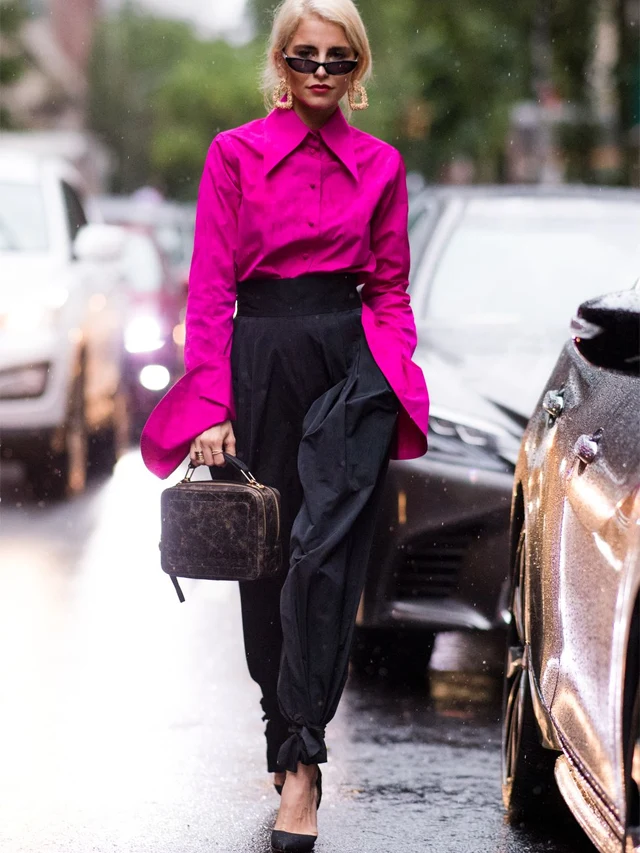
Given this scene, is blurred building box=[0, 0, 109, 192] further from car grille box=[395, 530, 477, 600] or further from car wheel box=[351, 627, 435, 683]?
car grille box=[395, 530, 477, 600]

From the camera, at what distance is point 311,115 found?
450cm

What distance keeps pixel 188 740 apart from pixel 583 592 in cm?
214

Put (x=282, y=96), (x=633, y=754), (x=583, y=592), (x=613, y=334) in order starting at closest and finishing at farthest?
(x=633, y=754) → (x=613, y=334) → (x=583, y=592) → (x=282, y=96)

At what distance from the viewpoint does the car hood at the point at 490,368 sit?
6152 mm

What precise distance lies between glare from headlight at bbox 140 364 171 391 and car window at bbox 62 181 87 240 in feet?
5.07

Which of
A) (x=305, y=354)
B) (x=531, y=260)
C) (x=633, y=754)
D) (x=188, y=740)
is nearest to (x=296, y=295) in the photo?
(x=305, y=354)

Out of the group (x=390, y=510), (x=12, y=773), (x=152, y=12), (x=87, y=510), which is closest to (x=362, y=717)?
(x=390, y=510)

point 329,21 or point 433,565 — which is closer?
point 329,21

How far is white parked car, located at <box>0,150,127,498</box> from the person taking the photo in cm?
1024

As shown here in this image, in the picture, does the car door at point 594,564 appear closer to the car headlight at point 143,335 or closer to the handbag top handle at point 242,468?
the handbag top handle at point 242,468

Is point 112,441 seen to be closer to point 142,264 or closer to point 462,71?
point 142,264

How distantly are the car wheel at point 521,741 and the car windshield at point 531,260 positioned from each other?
262cm

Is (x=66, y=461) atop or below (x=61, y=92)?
atop

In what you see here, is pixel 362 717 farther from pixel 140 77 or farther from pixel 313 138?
pixel 140 77
